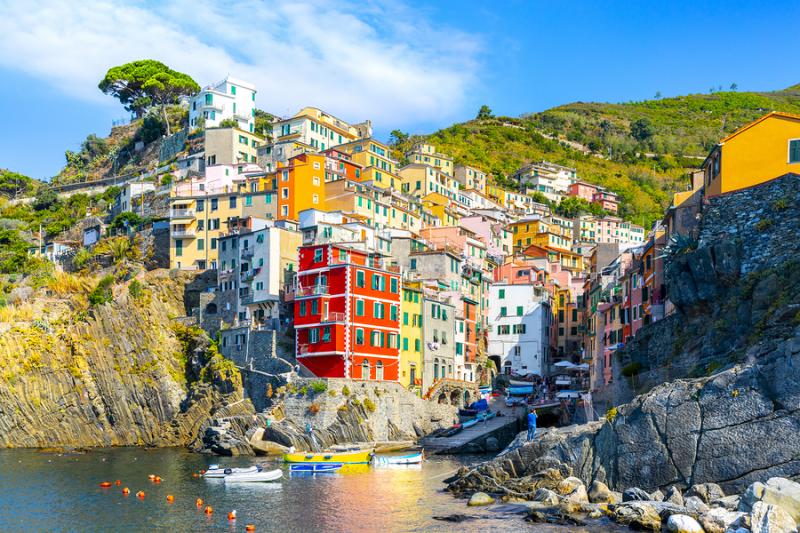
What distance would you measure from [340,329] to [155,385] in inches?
808

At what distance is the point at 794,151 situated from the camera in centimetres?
5844

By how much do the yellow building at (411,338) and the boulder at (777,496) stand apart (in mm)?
48157

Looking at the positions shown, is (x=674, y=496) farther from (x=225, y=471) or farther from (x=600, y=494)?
(x=225, y=471)

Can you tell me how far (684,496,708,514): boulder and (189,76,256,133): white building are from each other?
4121 inches

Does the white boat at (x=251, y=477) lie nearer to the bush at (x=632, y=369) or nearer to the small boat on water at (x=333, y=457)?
the small boat on water at (x=333, y=457)

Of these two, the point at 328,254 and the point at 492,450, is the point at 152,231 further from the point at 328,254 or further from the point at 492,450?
the point at 492,450

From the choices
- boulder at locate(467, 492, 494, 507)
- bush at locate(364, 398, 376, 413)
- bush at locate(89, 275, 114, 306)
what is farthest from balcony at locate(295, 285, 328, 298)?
boulder at locate(467, 492, 494, 507)

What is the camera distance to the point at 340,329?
7819 cm

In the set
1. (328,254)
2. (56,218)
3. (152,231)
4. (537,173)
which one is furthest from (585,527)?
(537,173)

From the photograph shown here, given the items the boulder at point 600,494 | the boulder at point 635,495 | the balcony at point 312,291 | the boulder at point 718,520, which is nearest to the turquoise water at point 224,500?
the boulder at point 600,494

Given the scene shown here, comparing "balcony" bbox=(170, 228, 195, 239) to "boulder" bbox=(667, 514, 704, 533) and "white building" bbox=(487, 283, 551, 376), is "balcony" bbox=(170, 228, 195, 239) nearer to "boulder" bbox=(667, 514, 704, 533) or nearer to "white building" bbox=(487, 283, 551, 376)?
"white building" bbox=(487, 283, 551, 376)

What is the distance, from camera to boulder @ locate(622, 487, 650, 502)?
141ft

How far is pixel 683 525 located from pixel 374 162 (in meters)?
93.6

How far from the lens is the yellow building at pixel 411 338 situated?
84662 mm
